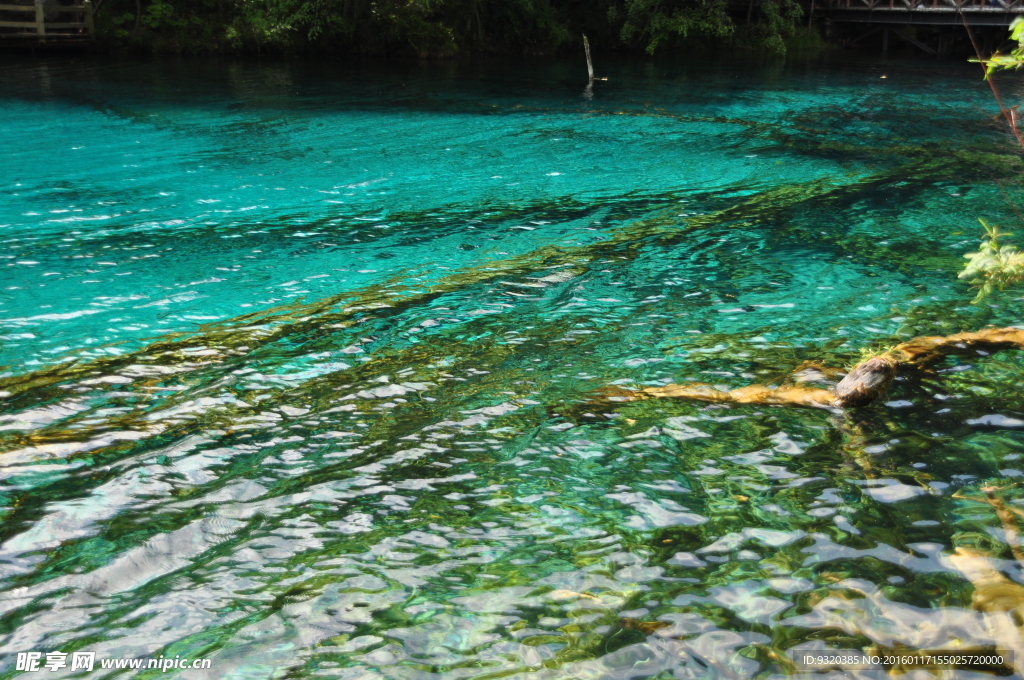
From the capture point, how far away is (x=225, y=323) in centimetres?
607

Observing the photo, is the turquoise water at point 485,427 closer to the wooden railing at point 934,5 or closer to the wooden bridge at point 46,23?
the wooden bridge at point 46,23

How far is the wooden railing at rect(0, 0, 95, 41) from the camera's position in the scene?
2179cm

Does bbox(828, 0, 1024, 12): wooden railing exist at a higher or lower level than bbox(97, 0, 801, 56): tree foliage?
higher

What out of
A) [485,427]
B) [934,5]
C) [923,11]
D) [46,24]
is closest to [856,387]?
[485,427]

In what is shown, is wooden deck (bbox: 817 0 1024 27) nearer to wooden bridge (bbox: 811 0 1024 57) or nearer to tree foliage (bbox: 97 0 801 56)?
wooden bridge (bbox: 811 0 1024 57)

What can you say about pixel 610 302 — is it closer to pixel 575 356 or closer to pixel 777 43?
pixel 575 356

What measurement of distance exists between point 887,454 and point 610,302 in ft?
9.17

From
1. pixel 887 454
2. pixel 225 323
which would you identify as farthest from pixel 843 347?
pixel 225 323

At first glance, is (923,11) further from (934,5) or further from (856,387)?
(856,387)

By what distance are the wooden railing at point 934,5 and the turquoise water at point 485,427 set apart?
17.2 m

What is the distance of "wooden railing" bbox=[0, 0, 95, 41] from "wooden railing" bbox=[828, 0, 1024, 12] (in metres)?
24.2

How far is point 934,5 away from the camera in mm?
27297

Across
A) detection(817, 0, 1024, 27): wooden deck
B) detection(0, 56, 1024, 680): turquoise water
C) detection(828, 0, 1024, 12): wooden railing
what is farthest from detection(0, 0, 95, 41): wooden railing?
detection(817, 0, 1024, 27): wooden deck

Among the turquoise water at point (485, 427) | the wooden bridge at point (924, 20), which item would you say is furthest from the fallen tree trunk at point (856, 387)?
the wooden bridge at point (924, 20)
